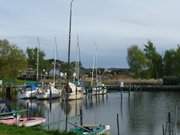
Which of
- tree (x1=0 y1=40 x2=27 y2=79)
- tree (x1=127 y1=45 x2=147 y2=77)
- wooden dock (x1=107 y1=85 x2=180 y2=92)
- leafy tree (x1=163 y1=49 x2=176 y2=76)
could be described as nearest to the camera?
tree (x1=0 y1=40 x2=27 y2=79)

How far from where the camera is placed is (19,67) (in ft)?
349

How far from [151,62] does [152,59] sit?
2.54 m

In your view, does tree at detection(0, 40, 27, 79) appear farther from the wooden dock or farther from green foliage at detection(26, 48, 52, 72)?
green foliage at detection(26, 48, 52, 72)

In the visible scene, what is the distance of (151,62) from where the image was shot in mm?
183500

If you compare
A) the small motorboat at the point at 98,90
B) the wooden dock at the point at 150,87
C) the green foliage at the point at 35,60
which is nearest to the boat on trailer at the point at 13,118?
the small motorboat at the point at 98,90

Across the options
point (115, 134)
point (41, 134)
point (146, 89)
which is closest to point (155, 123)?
point (115, 134)

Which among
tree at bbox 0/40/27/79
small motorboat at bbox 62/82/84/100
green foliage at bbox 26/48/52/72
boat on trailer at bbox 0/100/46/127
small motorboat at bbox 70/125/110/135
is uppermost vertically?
green foliage at bbox 26/48/52/72

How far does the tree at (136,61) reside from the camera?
595 feet

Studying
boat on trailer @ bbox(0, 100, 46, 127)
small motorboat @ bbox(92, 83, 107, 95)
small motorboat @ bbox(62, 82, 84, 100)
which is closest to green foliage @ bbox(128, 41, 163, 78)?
small motorboat @ bbox(92, 83, 107, 95)

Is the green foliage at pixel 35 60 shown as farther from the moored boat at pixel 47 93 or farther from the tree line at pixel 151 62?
the moored boat at pixel 47 93

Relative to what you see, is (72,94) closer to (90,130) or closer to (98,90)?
(98,90)

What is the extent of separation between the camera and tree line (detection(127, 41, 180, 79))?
18188cm

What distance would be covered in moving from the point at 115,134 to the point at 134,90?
113488 millimetres

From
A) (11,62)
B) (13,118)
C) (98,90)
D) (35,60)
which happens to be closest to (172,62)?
(35,60)
